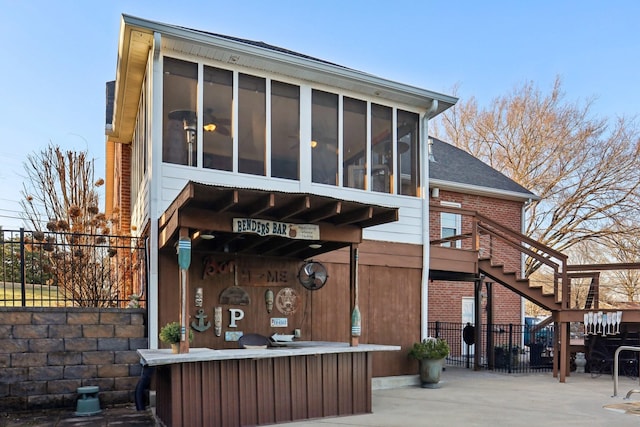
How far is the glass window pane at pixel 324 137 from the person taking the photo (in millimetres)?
9047

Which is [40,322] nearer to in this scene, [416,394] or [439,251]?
[416,394]

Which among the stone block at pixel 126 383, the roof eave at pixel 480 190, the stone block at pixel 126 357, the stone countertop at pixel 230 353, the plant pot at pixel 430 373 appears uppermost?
the roof eave at pixel 480 190

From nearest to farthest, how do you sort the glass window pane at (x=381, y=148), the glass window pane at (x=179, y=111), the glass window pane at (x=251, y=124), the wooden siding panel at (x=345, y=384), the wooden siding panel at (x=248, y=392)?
the wooden siding panel at (x=248, y=392)
the wooden siding panel at (x=345, y=384)
the glass window pane at (x=179, y=111)
the glass window pane at (x=251, y=124)
the glass window pane at (x=381, y=148)

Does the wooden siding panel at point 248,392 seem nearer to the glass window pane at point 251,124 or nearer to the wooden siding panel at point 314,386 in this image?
the wooden siding panel at point 314,386

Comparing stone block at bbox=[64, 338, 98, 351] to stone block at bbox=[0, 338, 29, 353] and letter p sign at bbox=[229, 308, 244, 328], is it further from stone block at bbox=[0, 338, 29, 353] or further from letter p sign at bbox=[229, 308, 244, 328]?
letter p sign at bbox=[229, 308, 244, 328]

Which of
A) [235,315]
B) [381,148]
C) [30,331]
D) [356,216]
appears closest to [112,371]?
[30,331]

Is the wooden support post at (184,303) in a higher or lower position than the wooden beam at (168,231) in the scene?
lower

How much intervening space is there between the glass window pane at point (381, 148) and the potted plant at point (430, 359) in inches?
109

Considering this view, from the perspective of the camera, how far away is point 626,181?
2164 cm

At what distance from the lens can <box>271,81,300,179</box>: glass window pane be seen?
868 cm

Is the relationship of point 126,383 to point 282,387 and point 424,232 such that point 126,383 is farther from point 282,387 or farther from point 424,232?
point 424,232

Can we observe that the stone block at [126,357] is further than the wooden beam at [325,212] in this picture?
Yes

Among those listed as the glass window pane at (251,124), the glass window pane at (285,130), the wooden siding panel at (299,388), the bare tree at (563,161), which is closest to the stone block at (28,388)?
the wooden siding panel at (299,388)

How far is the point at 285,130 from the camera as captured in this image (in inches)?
345
